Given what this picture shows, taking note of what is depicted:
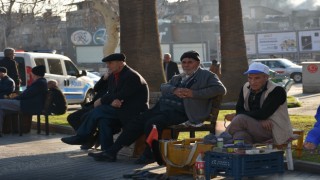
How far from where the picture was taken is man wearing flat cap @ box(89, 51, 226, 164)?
396 inches

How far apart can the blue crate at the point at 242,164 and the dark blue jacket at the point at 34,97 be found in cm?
713

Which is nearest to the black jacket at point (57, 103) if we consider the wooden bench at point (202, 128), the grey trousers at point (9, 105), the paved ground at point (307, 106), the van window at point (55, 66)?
the grey trousers at point (9, 105)

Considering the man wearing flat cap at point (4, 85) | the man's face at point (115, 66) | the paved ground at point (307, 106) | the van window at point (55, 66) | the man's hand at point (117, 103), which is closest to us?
the man's hand at point (117, 103)

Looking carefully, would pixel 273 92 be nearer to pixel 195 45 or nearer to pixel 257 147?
pixel 257 147

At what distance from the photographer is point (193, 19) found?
108 meters

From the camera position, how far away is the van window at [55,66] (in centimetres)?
2347

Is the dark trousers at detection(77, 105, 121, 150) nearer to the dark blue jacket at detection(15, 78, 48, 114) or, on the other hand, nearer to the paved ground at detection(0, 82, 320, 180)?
the paved ground at detection(0, 82, 320, 180)

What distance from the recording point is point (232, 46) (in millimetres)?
20859

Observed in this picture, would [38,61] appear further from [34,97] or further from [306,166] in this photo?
[306,166]

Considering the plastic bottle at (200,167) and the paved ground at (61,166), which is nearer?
the plastic bottle at (200,167)

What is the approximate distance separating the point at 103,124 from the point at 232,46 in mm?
10366

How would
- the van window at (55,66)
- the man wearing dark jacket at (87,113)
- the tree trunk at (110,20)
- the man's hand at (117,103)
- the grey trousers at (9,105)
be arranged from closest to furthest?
1. the man's hand at (117,103)
2. the man wearing dark jacket at (87,113)
3. the grey trousers at (9,105)
4. the van window at (55,66)
5. the tree trunk at (110,20)

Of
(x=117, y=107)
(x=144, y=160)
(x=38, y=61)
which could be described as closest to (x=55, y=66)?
(x=38, y=61)

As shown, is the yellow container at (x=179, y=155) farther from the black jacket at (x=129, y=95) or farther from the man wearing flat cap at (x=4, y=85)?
the man wearing flat cap at (x=4, y=85)
